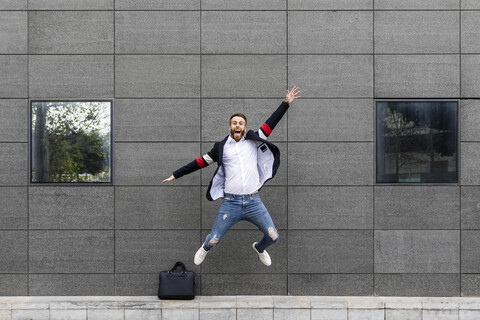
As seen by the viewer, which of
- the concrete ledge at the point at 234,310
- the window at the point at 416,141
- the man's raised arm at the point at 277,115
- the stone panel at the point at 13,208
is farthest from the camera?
the window at the point at 416,141

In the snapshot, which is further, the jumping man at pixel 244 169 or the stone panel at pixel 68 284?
the stone panel at pixel 68 284

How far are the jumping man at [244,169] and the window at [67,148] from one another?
66.4 inches

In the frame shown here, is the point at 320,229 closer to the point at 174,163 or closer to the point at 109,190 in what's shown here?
the point at 174,163

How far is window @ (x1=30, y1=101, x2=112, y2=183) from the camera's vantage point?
22.7 ft

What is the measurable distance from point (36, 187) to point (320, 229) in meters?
4.73

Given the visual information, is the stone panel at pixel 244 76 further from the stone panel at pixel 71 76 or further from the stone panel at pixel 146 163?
the stone panel at pixel 71 76

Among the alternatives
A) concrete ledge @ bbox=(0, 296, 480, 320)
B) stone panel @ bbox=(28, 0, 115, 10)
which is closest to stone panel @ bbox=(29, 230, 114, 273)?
concrete ledge @ bbox=(0, 296, 480, 320)

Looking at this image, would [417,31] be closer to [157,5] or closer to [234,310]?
[157,5]

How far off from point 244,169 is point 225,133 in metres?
1.13

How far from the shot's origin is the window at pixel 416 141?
22.7 feet

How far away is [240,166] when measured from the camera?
19.4 ft

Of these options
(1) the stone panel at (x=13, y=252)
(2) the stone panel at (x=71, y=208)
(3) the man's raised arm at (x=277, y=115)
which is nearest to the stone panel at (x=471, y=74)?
(3) the man's raised arm at (x=277, y=115)

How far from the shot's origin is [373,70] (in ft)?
22.4

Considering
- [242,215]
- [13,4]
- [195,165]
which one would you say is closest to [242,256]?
[242,215]
